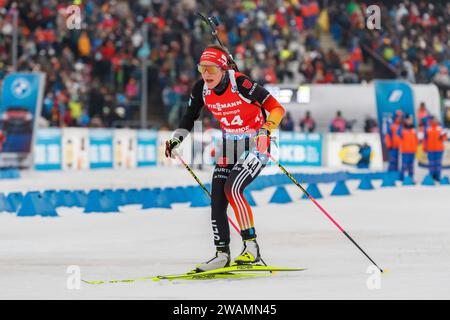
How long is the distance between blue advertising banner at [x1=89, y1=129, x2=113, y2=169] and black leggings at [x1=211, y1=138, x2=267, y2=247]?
77.9 feet

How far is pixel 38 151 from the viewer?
33531 millimetres

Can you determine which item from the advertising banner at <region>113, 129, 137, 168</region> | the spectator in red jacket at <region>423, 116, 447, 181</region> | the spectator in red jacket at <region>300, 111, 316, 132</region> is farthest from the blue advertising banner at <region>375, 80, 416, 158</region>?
the advertising banner at <region>113, 129, 137, 168</region>

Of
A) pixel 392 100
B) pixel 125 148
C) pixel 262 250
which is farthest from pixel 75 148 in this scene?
pixel 262 250

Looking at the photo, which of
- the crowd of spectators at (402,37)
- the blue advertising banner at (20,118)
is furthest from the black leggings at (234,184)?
the crowd of spectators at (402,37)

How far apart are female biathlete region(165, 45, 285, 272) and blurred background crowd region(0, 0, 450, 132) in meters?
23.5

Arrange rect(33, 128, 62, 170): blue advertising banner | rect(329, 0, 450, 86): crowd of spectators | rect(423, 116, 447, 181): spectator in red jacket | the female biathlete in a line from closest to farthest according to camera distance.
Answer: the female biathlete, rect(423, 116, 447, 181): spectator in red jacket, rect(33, 128, 62, 170): blue advertising banner, rect(329, 0, 450, 86): crowd of spectators

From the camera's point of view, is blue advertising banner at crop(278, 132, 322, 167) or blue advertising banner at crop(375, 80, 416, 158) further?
blue advertising banner at crop(278, 132, 322, 167)

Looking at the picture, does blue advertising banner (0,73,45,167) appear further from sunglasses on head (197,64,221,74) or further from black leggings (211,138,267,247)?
sunglasses on head (197,64,221,74)

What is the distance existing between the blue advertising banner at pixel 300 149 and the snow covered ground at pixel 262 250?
15835 mm

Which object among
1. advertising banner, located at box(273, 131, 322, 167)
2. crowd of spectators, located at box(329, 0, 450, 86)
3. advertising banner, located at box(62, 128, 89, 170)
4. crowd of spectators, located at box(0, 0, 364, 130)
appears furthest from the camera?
crowd of spectators, located at box(329, 0, 450, 86)

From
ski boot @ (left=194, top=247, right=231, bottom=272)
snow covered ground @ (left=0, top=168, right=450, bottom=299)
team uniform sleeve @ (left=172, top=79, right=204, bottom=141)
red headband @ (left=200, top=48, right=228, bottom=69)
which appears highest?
red headband @ (left=200, top=48, right=228, bottom=69)

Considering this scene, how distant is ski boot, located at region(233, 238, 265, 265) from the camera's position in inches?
431

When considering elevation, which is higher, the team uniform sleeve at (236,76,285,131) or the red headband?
the red headband

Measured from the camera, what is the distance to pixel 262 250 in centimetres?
1340
